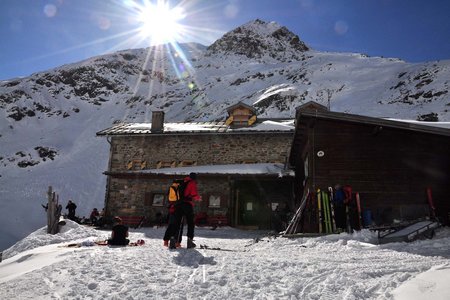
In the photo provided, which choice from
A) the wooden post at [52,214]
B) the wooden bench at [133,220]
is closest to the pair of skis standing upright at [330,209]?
→ the wooden post at [52,214]

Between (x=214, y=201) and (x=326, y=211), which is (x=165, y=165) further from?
(x=326, y=211)

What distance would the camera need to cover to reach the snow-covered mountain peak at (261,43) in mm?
81312

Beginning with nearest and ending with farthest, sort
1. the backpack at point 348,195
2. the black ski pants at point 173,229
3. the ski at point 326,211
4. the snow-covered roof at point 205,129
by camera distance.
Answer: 1. the black ski pants at point 173,229
2. the backpack at point 348,195
3. the ski at point 326,211
4. the snow-covered roof at point 205,129

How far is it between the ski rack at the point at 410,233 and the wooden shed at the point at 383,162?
106 inches

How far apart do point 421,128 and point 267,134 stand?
9.94 metres

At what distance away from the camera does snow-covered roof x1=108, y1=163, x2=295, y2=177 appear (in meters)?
16.6

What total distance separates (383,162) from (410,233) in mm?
4020

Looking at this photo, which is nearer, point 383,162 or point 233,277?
point 233,277

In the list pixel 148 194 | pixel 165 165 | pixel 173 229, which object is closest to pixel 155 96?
pixel 165 165

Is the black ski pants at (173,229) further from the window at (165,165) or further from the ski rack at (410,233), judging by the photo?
the window at (165,165)

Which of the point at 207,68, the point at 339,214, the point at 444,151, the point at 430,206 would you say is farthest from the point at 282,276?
→ the point at 207,68

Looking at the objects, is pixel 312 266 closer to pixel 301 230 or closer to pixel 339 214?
pixel 339 214

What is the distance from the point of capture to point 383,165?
10789 millimetres

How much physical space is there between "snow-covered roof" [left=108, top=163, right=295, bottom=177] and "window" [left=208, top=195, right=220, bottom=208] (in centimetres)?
128
